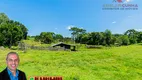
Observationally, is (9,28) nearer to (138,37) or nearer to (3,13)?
(3,13)

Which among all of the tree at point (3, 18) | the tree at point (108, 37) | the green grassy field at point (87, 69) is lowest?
the green grassy field at point (87, 69)

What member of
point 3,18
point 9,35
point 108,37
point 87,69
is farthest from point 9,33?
point 87,69

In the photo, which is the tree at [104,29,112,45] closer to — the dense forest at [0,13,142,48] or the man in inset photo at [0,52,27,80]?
the dense forest at [0,13,142,48]

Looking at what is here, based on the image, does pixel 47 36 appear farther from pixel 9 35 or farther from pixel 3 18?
pixel 9 35

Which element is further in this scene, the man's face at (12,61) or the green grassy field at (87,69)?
the green grassy field at (87,69)

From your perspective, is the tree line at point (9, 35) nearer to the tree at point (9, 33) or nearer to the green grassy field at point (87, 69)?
the tree at point (9, 33)

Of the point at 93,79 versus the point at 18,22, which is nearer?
the point at 93,79

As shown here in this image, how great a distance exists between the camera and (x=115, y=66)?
86.2ft

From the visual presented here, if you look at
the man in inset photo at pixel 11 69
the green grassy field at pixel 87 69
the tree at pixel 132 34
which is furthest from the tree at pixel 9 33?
the man in inset photo at pixel 11 69

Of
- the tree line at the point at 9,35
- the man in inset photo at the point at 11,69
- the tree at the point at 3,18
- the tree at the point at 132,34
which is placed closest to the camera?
the man in inset photo at the point at 11,69

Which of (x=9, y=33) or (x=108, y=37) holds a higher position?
(x=9, y=33)

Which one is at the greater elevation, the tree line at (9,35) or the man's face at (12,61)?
the tree line at (9,35)

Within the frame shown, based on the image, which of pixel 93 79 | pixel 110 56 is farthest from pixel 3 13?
pixel 93 79

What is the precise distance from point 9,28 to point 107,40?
120 ft
